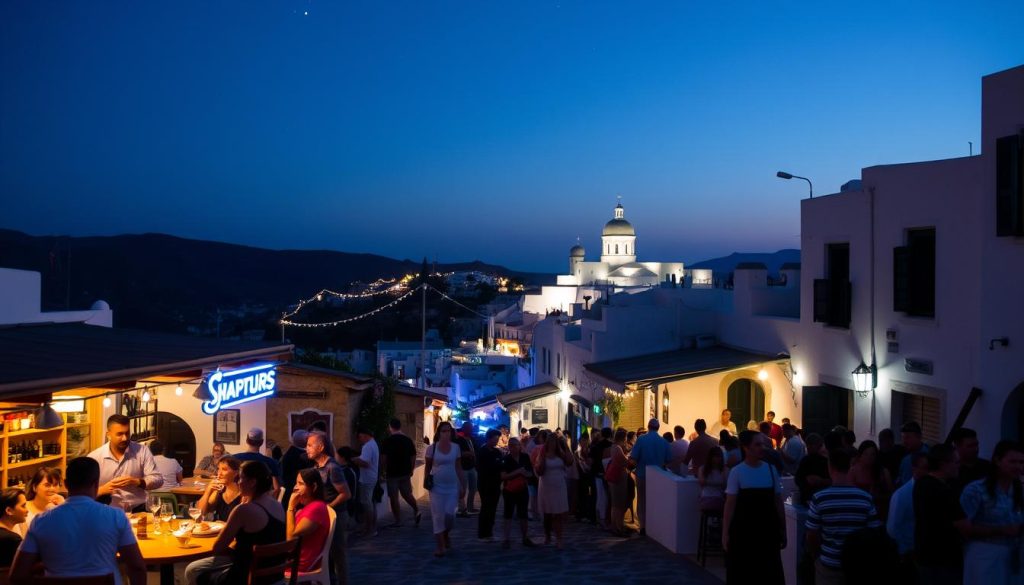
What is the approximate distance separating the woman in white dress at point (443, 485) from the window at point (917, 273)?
24.1ft

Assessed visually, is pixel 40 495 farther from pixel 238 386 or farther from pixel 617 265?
pixel 617 265

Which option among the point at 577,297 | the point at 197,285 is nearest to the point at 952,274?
the point at 577,297

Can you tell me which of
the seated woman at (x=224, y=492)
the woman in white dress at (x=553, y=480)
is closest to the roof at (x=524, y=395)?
the woman in white dress at (x=553, y=480)

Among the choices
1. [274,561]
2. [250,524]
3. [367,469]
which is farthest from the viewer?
[367,469]

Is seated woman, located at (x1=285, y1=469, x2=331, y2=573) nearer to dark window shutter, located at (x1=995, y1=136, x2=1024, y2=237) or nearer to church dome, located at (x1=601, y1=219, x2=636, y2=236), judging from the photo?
dark window shutter, located at (x1=995, y1=136, x2=1024, y2=237)

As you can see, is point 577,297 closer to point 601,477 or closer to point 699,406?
point 699,406

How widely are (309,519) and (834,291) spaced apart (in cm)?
1160

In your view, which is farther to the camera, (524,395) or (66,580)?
(524,395)

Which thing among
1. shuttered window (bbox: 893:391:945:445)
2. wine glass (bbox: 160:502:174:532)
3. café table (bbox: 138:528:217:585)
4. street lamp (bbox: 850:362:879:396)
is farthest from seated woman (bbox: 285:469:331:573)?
street lamp (bbox: 850:362:879:396)

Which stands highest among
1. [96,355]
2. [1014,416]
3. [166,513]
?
[96,355]

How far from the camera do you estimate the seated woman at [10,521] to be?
7.15 m

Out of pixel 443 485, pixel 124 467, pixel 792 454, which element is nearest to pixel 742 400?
pixel 792 454

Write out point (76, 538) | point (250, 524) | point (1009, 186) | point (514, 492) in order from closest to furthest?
point (76, 538)
point (250, 524)
point (1009, 186)
point (514, 492)

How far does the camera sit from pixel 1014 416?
38.7 ft
